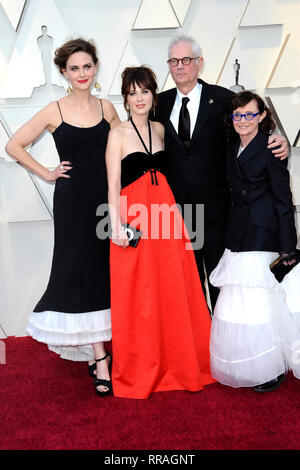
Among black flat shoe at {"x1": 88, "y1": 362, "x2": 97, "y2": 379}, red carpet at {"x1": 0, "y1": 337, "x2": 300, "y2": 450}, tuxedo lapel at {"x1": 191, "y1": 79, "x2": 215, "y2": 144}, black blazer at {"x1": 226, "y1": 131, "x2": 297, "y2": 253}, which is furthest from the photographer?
black flat shoe at {"x1": 88, "y1": 362, "x2": 97, "y2": 379}

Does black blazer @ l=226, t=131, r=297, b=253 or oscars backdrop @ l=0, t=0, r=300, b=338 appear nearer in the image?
black blazer @ l=226, t=131, r=297, b=253

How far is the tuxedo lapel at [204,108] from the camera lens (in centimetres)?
237

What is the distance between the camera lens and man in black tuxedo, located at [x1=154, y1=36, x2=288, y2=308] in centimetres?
238

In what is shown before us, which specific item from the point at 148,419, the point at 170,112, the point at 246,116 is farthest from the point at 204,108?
the point at 148,419

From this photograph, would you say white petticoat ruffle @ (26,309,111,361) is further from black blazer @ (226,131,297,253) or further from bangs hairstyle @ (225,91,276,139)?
bangs hairstyle @ (225,91,276,139)

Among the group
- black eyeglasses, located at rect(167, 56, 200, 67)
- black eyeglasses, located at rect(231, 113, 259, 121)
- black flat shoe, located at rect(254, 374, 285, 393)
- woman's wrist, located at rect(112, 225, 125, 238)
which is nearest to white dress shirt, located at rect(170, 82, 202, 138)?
black eyeglasses, located at rect(167, 56, 200, 67)

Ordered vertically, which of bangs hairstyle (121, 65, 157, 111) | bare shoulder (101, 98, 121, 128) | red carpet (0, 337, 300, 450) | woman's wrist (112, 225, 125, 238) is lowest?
red carpet (0, 337, 300, 450)

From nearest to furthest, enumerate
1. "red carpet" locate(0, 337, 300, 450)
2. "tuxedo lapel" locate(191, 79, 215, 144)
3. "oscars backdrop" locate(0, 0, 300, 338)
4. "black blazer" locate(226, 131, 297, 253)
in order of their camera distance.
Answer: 1. "red carpet" locate(0, 337, 300, 450)
2. "black blazer" locate(226, 131, 297, 253)
3. "tuxedo lapel" locate(191, 79, 215, 144)
4. "oscars backdrop" locate(0, 0, 300, 338)

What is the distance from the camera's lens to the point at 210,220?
2426 mm

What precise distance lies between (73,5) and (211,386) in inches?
102

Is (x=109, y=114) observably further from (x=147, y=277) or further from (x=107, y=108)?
(x=147, y=277)

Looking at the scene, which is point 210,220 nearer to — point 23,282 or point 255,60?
point 255,60

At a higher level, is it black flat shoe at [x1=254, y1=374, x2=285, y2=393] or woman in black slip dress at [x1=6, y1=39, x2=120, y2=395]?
woman in black slip dress at [x1=6, y1=39, x2=120, y2=395]
